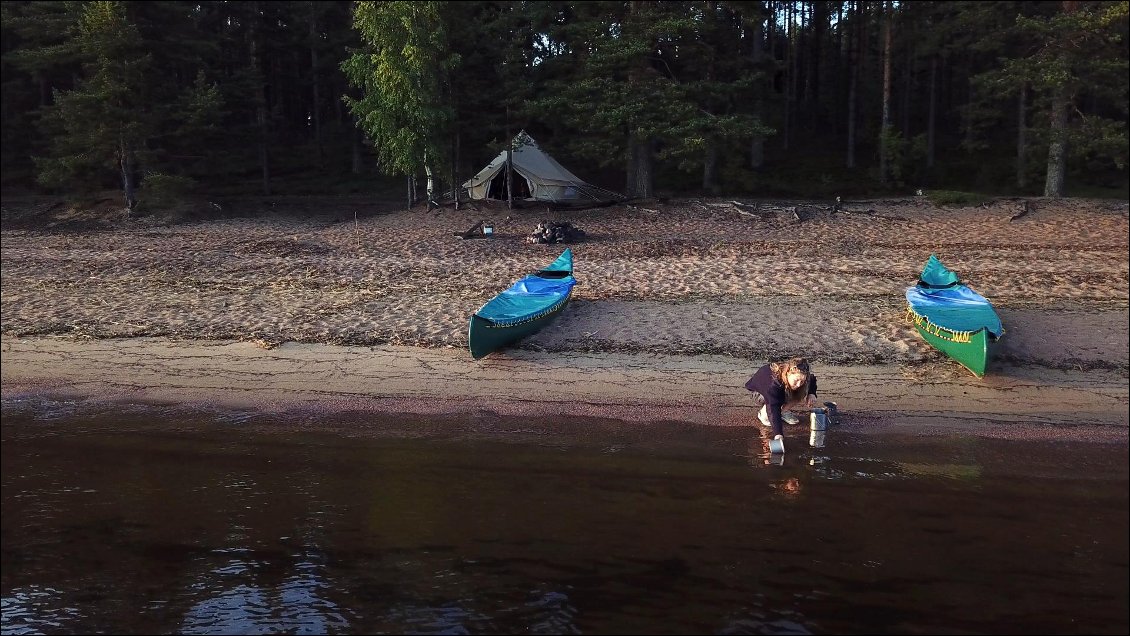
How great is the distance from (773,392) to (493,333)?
15.3 ft

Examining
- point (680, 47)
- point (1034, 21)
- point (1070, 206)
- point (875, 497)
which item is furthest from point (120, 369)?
point (1034, 21)

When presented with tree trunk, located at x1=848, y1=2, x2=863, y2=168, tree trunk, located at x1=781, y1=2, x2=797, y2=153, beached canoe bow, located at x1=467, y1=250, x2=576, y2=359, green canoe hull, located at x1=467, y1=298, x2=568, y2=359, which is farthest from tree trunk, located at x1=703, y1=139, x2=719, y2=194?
green canoe hull, located at x1=467, y1=298, x2=568, y2=359

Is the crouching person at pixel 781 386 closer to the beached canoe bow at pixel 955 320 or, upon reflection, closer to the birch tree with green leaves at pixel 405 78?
the beached canoe bow at pixel 955 320

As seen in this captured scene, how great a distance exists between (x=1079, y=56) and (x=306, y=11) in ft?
102

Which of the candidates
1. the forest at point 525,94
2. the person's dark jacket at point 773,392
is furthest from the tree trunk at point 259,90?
the person's dark jacket at point 773,392

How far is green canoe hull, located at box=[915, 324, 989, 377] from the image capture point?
1073 centimetres

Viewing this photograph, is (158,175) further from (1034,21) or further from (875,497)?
(1034,21)

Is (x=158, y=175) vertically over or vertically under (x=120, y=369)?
over

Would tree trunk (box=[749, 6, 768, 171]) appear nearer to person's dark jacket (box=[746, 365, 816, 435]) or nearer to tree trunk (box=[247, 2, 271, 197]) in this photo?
person's dark jacket (box=[746, 365, 816, 435])

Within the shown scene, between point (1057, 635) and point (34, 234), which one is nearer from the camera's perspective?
point (1057, 635)

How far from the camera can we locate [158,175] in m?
24.4

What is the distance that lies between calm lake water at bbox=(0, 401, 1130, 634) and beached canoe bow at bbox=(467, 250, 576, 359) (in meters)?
2.09

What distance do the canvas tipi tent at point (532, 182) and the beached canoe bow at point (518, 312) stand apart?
11.2 metres

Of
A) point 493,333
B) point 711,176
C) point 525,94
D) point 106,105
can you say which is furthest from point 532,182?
point 493,333
